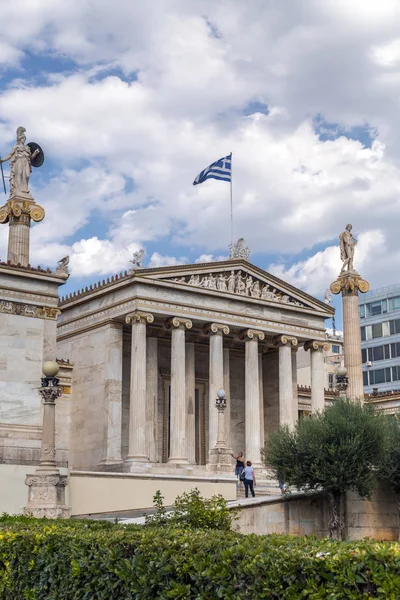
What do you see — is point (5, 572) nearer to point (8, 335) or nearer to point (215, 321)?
point (8, 335)

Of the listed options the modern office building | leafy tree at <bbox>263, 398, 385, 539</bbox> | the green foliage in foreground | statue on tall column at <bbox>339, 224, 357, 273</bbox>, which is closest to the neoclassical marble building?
statue on tall column at <bbox>339, 224, 357, 273</bbox>

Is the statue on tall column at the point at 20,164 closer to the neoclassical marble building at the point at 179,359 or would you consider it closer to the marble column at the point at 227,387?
the neoclassical marble building at the point at 179,359

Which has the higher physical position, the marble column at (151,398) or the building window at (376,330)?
the building window at (376,330)

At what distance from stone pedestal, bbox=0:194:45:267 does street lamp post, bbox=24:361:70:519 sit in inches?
460

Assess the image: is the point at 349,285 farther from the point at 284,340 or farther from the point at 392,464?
the point at 392,464

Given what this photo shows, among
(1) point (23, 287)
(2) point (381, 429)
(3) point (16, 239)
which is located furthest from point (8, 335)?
(2) point (381, 429)

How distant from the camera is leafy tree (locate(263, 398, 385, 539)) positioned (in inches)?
1157

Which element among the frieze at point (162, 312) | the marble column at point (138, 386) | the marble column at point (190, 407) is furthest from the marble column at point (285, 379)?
the marble column at point (138, 386)

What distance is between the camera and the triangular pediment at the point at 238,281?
44469 millimetres

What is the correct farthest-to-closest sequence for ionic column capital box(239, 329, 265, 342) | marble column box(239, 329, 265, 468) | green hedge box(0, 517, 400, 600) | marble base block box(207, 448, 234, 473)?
ionic column capital box(239, 329, 265, 342)
marble column box(239, 329, 265, 468)
marble base block box(207, 448, 234, 473)
green hedge box(0, 517, 400, 600)

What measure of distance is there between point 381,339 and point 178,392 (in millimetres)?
57354

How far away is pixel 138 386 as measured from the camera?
4225 cm

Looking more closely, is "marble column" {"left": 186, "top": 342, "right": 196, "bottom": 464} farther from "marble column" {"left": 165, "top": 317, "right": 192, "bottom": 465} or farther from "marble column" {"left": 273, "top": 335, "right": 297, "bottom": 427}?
"marble column" {"left": 273, "top": 335, "right": 297, "bottom": 427}

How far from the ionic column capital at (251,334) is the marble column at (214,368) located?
1535mm
